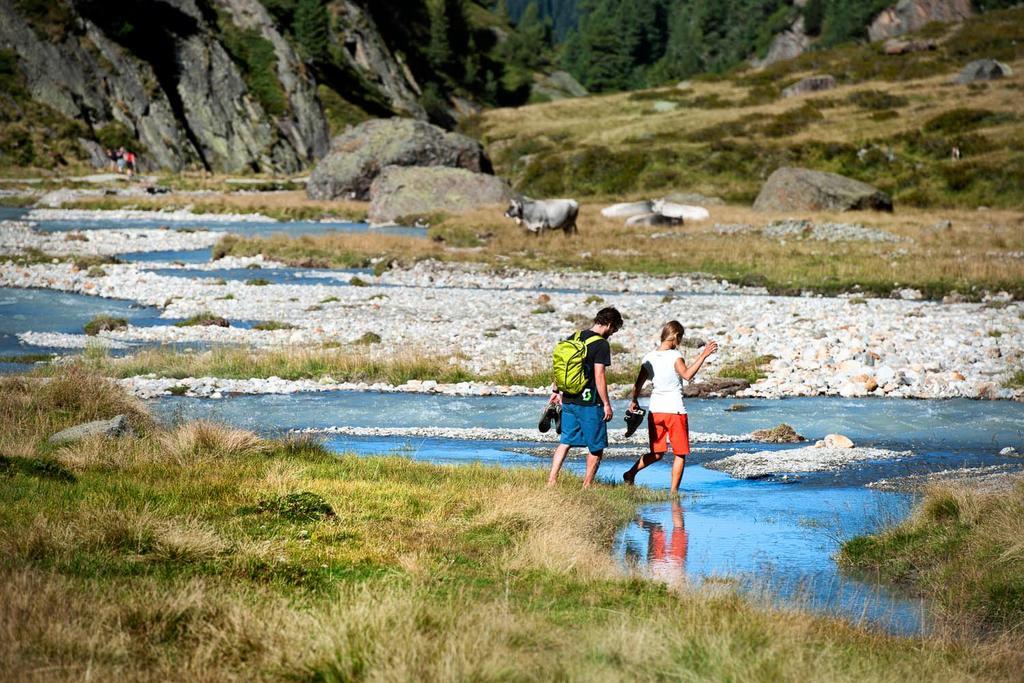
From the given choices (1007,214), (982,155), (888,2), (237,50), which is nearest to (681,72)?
(888,2)

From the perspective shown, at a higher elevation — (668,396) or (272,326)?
(272,326)

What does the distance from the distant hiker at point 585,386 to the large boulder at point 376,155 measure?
2296 inches

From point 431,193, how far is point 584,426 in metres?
49.1

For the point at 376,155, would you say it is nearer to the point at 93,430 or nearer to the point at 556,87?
the point at 93,430

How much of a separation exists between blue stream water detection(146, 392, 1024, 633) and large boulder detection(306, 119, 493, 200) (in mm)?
49238

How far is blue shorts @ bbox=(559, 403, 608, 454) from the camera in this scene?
13.7 meters

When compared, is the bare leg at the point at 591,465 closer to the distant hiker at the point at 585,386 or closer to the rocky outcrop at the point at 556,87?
the distant hiker at the point at 585,386

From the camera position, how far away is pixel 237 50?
111m

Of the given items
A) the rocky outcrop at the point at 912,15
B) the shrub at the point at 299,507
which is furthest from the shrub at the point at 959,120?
the shrub at the point at 299,507

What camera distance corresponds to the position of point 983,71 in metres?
89.9

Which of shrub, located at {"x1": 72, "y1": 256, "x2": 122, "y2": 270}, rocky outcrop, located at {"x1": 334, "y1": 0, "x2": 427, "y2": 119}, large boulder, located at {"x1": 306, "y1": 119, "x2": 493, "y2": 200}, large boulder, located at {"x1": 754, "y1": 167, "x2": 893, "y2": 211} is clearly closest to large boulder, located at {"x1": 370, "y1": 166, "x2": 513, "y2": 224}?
large boulder, located at {"x1": 306, "y1": 119, "x2": 493, "y2": 200}

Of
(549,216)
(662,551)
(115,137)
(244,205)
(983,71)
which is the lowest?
(662,551)

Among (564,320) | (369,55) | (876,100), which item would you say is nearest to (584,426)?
(564,320)

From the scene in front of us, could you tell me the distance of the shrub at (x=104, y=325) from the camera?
94.1 ft
